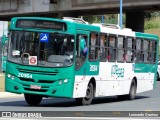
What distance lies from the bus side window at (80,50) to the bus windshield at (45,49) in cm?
34

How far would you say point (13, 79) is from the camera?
2058cm

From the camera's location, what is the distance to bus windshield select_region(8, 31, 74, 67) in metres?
20.2

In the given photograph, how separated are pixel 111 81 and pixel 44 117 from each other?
810 centimetres

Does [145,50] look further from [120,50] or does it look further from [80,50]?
[80,50]

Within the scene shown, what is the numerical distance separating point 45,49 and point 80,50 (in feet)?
4.12

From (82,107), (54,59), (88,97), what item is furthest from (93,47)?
(82,107)

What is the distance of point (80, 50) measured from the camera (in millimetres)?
20734

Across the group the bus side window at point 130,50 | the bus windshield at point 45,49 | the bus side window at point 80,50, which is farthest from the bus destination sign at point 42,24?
the bus side window at point 130,50

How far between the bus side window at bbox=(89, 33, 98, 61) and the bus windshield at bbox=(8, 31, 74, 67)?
4.80 ft

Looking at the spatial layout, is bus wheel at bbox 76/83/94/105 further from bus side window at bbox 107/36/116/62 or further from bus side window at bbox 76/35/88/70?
bus side window at bbox 107/36/116/62

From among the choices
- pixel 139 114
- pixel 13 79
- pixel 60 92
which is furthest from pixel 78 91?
pixel 139 114

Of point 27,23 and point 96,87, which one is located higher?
point 27,23

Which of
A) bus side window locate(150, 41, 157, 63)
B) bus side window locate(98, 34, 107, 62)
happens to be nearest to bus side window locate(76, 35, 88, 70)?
bus side window locate(98, 34, 107, 62)

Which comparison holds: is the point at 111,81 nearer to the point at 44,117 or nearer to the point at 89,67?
the point at 89,67
